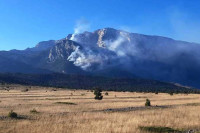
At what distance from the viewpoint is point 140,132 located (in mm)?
19984

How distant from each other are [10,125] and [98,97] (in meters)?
35.9

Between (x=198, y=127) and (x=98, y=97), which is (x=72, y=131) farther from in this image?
(x=98, y=97)

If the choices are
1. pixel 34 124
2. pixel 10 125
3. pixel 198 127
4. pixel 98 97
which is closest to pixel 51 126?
pixel 34 124

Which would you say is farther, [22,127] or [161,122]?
[161,122]

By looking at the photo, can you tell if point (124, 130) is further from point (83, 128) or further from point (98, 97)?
point (98, 97)

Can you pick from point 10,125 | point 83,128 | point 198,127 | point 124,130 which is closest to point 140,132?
point 124,130

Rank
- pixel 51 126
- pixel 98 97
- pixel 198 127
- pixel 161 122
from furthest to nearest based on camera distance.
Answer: pixel 98 97 < pixel 161 122 < pixel 198 127 < pixel 51 126

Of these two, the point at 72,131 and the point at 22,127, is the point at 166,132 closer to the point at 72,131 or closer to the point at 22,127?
the point at 72,131

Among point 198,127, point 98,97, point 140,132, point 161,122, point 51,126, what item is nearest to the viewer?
point 140,132

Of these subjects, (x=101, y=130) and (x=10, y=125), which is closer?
(x=101, y=130)

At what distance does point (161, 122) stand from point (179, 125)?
1.90 metres

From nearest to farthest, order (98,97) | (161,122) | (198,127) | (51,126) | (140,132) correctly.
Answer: (140,132) → (51,126) → (198,127) → (161,122) → (98,97)

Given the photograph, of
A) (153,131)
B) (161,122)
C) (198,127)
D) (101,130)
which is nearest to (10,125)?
(101,130)

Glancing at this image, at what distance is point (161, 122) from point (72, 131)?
872cm
